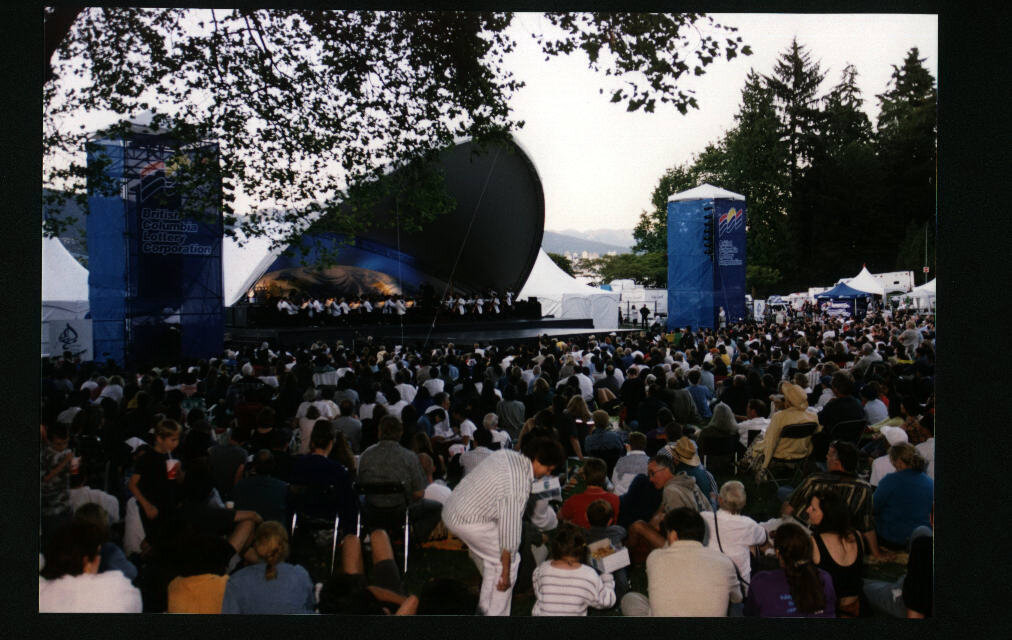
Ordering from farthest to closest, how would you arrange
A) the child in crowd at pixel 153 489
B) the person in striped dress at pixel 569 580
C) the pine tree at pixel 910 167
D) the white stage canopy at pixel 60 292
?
the pine tree at pixel 910 167 → the white stage canopy at pixel 60 292 → the child in crowd at pixel 153 489 → the person in striped dress at pixel 569 580

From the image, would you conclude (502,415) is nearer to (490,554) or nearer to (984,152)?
(490,554)

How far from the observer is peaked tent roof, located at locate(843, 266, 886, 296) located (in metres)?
25.3

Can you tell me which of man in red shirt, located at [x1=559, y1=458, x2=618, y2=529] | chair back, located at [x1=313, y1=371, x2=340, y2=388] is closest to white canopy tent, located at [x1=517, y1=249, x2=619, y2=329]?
chair back, located at [x1=313, y1=371, x2=340, y2=388]

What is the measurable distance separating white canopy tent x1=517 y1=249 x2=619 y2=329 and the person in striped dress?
71.5ft

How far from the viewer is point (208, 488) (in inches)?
146

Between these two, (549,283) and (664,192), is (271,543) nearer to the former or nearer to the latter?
(664,192)

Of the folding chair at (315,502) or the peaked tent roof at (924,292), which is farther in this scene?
the peaked tent roof at (924,292)

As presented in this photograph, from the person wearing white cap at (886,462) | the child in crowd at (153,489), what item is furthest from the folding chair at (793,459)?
the child in crowd at (153,489)

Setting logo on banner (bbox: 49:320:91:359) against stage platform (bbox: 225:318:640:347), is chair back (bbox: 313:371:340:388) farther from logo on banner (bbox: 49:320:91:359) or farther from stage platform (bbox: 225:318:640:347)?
stage platform (bbox: 225:318:640:347)

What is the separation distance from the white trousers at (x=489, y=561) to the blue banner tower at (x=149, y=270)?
8.38m

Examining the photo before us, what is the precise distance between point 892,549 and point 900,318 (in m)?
16.5

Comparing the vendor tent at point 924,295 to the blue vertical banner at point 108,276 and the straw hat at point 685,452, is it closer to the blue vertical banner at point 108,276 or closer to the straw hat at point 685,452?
the straw hat at point 685,452

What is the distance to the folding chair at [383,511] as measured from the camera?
3986 mm

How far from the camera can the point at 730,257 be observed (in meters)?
13.6
